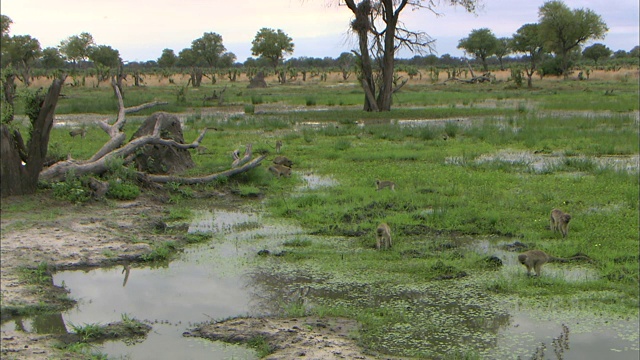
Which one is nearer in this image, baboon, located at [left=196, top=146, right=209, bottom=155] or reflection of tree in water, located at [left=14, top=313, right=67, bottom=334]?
reflection of tree in water, located at [left=14, top=313, right=67, bottom=334]

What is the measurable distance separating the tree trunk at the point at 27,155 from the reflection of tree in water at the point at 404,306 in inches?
210

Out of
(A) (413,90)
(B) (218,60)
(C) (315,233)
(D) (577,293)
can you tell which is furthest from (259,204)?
(B) (218,60)

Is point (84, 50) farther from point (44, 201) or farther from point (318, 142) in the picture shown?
point (44, 201)

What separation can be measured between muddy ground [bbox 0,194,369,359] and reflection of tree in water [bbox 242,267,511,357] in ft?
1.41

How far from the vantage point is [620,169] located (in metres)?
14.7

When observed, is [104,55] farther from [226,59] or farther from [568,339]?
[568,339]

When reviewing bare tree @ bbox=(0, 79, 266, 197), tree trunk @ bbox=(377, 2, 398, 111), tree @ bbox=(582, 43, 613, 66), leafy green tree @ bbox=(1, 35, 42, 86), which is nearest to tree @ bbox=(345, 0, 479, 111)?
tree trunk @ bbox=(377, 2, 398, 111)

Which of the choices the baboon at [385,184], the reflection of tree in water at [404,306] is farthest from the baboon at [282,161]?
the reflection of tree in water at [404,306]

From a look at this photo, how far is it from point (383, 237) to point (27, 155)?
640 centimetres

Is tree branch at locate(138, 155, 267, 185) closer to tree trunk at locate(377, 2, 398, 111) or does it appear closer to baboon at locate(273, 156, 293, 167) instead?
baboon at locate(273, 156, 293, 167)

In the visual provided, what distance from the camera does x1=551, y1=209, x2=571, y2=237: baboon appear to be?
10046 millimetres

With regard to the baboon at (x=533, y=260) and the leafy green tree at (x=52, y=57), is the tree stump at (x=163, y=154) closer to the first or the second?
the baboon at (x=533, y=260)

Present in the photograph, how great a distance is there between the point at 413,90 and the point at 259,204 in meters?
37.4

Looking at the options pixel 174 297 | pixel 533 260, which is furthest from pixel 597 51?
pixel 174 297
